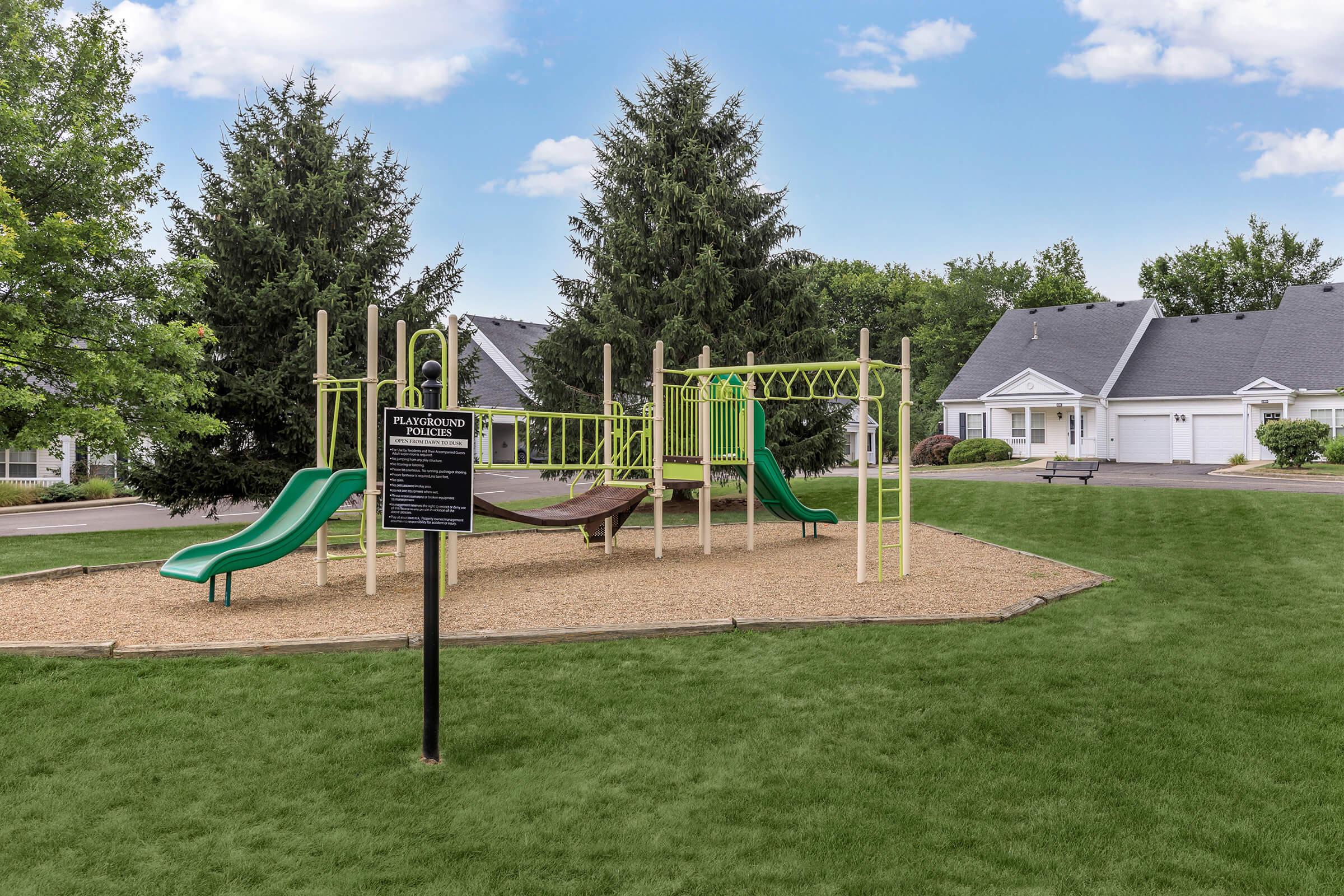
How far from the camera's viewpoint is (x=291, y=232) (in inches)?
716

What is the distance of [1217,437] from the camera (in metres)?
36.6

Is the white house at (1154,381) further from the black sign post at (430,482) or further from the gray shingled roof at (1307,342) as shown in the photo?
the black sign post at (430,482)

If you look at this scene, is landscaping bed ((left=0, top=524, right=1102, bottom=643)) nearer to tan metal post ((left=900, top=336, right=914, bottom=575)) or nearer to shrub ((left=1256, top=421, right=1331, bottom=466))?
tan metal post ((left=900, top=336, right=914, bottom=575))

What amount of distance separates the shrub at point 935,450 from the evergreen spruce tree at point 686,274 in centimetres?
2096

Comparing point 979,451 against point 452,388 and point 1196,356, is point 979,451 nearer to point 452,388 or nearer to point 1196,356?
point 1196,356

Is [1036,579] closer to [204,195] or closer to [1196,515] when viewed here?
[1196,515]

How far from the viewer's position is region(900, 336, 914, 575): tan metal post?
32.6 ft

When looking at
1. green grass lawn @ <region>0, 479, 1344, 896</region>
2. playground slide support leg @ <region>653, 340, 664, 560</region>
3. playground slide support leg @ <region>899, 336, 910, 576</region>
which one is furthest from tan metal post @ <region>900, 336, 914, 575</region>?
playground slide support leg @ <region>653, 340, 664, 560</region>

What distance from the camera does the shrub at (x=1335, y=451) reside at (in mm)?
28141

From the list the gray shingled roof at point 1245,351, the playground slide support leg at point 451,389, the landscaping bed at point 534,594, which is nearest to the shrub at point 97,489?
the landscaping bed at point 534,594

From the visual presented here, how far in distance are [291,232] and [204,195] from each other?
5.92 feet

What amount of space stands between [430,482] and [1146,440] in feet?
131

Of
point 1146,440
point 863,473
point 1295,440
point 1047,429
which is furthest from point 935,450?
point 863,473

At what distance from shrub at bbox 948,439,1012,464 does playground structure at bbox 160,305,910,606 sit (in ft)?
74.7
